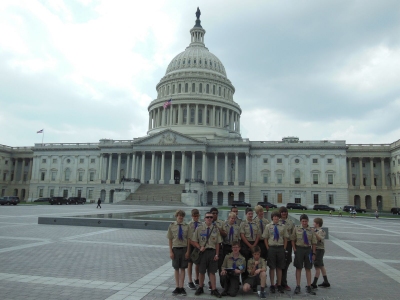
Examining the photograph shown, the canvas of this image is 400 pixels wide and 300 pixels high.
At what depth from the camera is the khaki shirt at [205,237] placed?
30.1ft

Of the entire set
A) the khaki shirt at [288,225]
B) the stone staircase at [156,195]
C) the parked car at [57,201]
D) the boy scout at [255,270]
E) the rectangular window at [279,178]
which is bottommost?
the boy scout at [255,270]

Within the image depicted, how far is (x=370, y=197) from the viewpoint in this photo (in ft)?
268

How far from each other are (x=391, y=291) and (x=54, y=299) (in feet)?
29.4

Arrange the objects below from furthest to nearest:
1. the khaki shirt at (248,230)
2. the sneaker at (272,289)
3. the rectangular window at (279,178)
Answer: the rectangular window at (279,178)
the khaki shirt at (248,230)
the sneaker at (272,289)

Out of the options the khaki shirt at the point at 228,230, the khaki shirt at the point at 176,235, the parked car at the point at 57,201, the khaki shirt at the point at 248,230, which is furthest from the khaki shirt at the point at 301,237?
the parked car at the point at 57,201

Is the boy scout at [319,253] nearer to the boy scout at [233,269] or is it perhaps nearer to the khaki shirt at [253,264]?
the khaki shirt at [253,264]

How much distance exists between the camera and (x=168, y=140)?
81.4m

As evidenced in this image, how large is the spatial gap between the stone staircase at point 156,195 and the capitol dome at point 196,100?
19819 millimetres

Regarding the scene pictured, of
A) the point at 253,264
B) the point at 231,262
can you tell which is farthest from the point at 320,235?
the point at 231,262

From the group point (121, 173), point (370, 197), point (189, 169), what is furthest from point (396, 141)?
point (121, 173)

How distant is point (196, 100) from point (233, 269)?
87.5 metres

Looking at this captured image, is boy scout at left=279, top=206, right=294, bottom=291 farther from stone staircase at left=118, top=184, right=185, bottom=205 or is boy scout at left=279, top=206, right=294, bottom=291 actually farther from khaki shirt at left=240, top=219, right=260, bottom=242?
stone staircase at left=118, top=184, right=185, bottom=205

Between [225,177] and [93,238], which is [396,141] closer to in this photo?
[225,177]

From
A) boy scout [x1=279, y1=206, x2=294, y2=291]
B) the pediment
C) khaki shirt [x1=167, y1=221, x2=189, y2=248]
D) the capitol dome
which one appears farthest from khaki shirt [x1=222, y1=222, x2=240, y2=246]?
the capitol dome
